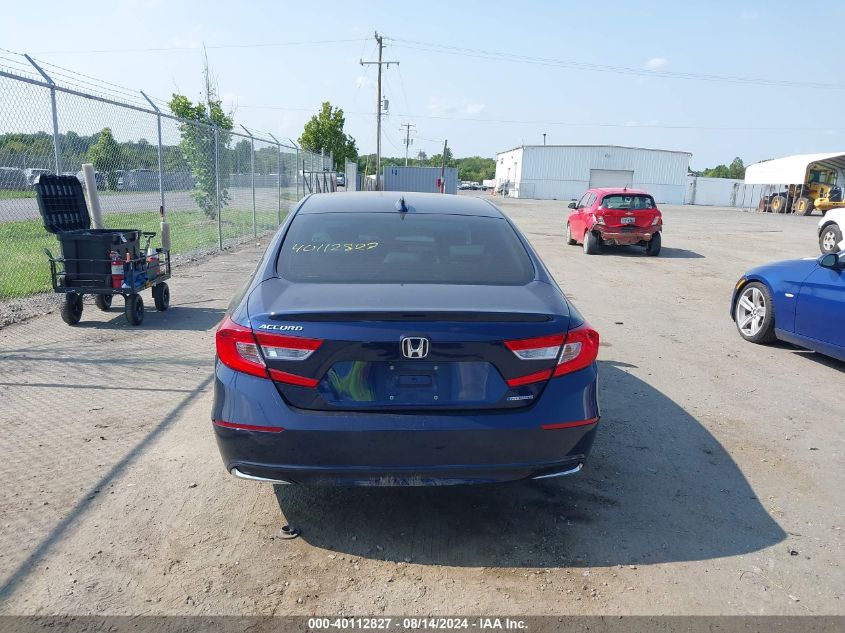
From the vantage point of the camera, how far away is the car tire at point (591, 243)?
52.4 ft

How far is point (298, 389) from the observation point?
2.80 metres

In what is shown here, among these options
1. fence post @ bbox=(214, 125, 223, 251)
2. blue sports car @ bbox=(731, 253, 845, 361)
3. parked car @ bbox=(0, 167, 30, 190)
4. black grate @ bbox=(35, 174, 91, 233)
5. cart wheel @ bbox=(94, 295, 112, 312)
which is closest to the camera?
blue sports car @ bbox=(731, 253, 845, 361)

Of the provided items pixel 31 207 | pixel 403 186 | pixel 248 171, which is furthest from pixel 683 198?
pixel 31 207

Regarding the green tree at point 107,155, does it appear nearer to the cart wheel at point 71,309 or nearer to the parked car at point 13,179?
the parked car at point 13,179

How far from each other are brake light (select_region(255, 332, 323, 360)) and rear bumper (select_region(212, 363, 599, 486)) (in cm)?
13

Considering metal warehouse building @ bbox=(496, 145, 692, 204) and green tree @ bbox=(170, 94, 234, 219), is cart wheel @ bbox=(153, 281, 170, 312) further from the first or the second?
metal warehouse building @ bbox=(496, 145, 692, 204)

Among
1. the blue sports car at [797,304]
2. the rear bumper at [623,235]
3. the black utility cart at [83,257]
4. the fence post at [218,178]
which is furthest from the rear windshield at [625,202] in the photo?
the black utility cart at [83,257]

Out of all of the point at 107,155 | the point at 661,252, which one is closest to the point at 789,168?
the point at 661,252

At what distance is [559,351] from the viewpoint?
292cm

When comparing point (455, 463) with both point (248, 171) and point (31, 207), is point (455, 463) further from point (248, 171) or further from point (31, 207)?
point (248, 171)

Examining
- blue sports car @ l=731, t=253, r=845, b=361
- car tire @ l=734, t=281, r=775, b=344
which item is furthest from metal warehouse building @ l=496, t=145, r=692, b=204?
blue sports car @ l=731, t=253, r=845, b=361

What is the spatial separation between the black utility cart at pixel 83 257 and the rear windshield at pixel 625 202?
11726mm

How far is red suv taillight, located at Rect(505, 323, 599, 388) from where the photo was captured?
112 inches

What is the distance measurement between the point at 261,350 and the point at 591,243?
14.3m
